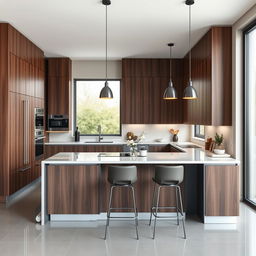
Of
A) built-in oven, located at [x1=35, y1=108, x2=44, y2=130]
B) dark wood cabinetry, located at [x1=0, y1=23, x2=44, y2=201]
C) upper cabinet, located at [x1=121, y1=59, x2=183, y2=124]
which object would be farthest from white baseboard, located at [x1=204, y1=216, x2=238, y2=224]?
built-in oven, located at [x1=35, y1=108, x2=44, y2=130]

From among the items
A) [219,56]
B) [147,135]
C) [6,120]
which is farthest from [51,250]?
[147,135]

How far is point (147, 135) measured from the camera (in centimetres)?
825

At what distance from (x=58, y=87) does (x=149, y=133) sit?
2.69m

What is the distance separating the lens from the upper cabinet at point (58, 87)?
25.6ft

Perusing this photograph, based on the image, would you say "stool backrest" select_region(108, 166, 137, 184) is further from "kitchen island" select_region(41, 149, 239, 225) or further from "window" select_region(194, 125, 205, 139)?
"window" select_region(194, 125, 205, 139)

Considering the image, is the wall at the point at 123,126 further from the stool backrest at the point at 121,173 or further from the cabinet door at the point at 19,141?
the stool backrest at the point at 121,173

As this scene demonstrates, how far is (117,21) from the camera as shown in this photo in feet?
16.4

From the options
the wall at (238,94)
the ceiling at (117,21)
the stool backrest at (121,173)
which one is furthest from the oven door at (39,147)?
the wall at (238,94)

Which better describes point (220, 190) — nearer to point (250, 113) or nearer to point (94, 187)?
point (250, 113)

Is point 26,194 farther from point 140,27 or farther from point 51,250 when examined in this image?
point 140,27

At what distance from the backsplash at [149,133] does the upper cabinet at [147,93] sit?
394 mm

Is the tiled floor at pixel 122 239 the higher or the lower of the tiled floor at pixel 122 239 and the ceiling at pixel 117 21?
the lower

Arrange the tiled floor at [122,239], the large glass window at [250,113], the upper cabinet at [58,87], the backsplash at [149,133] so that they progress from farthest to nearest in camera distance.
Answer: the backsplash at [149,133], the upper cabinet at [58,87], the large glass window at [250,113], the tiled floor at [122,239]

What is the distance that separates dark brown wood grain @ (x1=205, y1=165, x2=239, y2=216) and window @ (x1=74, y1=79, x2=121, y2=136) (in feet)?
14.2
